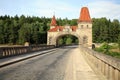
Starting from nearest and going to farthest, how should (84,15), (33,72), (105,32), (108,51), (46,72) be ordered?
(33,72) → (46,72) → (108,51) → (84,15) → (105,32)

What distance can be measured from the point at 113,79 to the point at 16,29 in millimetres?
118824

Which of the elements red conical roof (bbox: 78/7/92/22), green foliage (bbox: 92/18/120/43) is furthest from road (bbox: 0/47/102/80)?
green foliage (bbox: 92/18/120/43)

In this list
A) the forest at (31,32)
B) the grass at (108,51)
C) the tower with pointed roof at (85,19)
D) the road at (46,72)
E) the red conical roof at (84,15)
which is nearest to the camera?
the road at (46,72)

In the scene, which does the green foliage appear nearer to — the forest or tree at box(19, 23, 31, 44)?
the forest

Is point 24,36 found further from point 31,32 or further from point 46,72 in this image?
point 46,72

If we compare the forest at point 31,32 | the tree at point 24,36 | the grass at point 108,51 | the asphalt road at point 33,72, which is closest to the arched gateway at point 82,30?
the forest at point 31,32

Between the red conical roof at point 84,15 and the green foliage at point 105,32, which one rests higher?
the red conical roof at point 84,15

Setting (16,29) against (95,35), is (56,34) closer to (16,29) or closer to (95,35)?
(16,29)

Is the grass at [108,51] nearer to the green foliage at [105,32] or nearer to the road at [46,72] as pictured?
the road at [46,72]

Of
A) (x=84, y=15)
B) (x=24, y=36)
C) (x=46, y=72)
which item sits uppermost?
(x=84, y=15)

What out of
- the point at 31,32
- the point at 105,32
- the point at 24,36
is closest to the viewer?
the point at 24,36

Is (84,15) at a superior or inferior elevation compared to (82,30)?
superior

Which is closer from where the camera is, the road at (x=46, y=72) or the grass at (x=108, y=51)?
the road at (x=46, y=72)

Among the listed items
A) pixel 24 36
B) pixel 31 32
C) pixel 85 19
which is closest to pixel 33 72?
pixel 85 19
